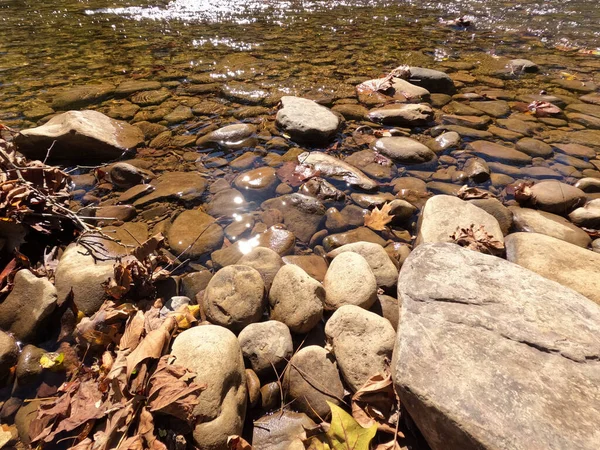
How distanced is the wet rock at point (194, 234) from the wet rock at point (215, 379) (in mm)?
973

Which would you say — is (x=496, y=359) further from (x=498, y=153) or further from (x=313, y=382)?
(x=498, y=153)

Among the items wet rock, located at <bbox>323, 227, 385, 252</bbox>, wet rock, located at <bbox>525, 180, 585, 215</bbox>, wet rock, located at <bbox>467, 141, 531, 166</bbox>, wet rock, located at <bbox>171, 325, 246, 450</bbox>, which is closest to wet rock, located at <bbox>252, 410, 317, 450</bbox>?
wet rock, located at <bbox>171, 325, 246, 450</bbox>

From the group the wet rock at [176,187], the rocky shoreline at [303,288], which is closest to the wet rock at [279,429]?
the rocky shoreline at [303,288]

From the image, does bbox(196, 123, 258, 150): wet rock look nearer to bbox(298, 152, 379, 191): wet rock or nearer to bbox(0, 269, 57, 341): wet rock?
bbox(298, 152, 379, 191): wet rock

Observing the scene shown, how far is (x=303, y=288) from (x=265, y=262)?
45 centimetres

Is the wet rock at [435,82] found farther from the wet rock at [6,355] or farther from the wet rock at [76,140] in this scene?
the wet rock at [6,355]

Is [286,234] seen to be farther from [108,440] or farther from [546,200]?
[546,200]

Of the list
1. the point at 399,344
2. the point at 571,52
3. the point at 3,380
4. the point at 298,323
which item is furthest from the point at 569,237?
the point at 571,52

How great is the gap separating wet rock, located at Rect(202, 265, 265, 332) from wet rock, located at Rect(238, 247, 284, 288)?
190 millimetres

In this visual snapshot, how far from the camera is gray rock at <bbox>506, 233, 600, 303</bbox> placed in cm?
226

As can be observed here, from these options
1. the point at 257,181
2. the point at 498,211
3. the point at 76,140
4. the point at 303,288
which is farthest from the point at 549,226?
the point at 76,140

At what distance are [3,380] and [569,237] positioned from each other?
392 cm

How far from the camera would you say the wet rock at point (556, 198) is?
3.18 m

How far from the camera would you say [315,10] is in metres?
10.9
